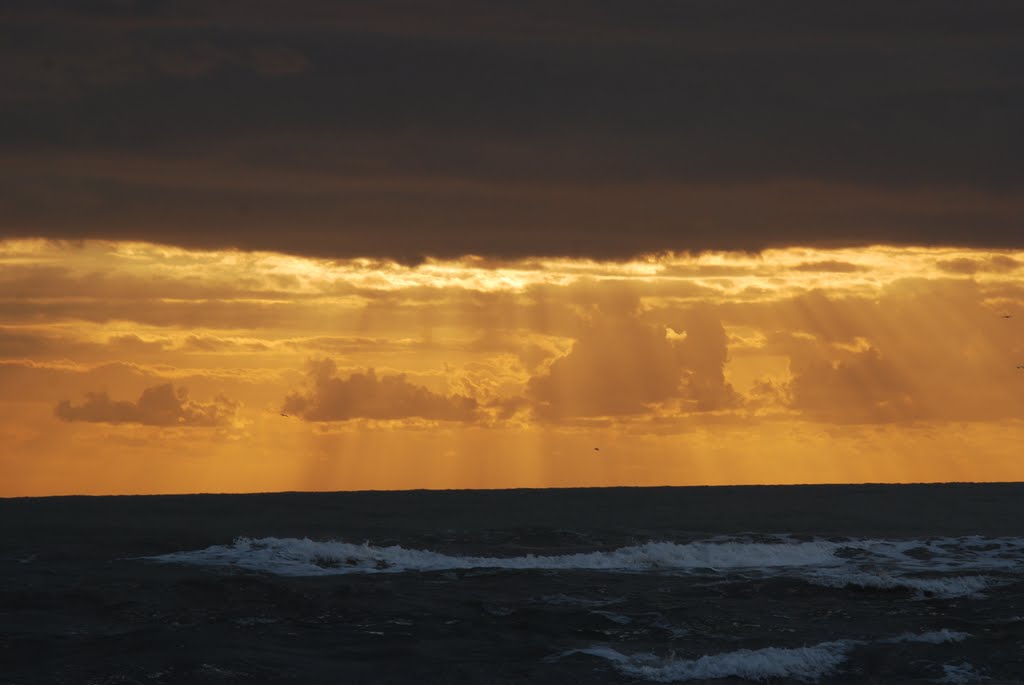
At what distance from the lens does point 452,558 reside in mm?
71000

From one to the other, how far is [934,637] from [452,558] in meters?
32.3

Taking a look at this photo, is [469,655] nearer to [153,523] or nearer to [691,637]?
[691,637]

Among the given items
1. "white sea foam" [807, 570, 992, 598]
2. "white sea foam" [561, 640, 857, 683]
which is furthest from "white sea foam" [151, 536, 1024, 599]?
"white sea foam" [561, 640, 857, 683]

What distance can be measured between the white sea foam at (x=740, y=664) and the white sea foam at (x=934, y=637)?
9.74ft

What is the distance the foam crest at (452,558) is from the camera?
6556 cm

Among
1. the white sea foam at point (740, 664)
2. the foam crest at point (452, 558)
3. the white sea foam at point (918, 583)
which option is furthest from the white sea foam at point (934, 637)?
the foam crest at point (452, 558)

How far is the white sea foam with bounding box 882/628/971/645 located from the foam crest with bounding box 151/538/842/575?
22.2m

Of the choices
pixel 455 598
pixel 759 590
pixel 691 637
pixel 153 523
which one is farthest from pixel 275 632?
pixel 153 523

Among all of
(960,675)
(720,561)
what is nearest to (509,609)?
(960,675)

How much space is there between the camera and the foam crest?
6556 centimetres

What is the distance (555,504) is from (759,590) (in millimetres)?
108642

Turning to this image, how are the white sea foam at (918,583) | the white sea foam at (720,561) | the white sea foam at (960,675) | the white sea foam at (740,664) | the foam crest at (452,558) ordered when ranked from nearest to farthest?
the white sea foam at (960,675) → the white sea foam at (740,664) → the white sea foam at (918,583) → the white sea foam at (720,561) → the foam crest at (452,558)

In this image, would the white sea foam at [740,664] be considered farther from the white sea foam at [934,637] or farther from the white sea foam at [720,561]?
the white sea foam at [720,561]

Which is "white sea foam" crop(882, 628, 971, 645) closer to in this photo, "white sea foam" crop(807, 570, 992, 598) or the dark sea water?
the dark sea water
